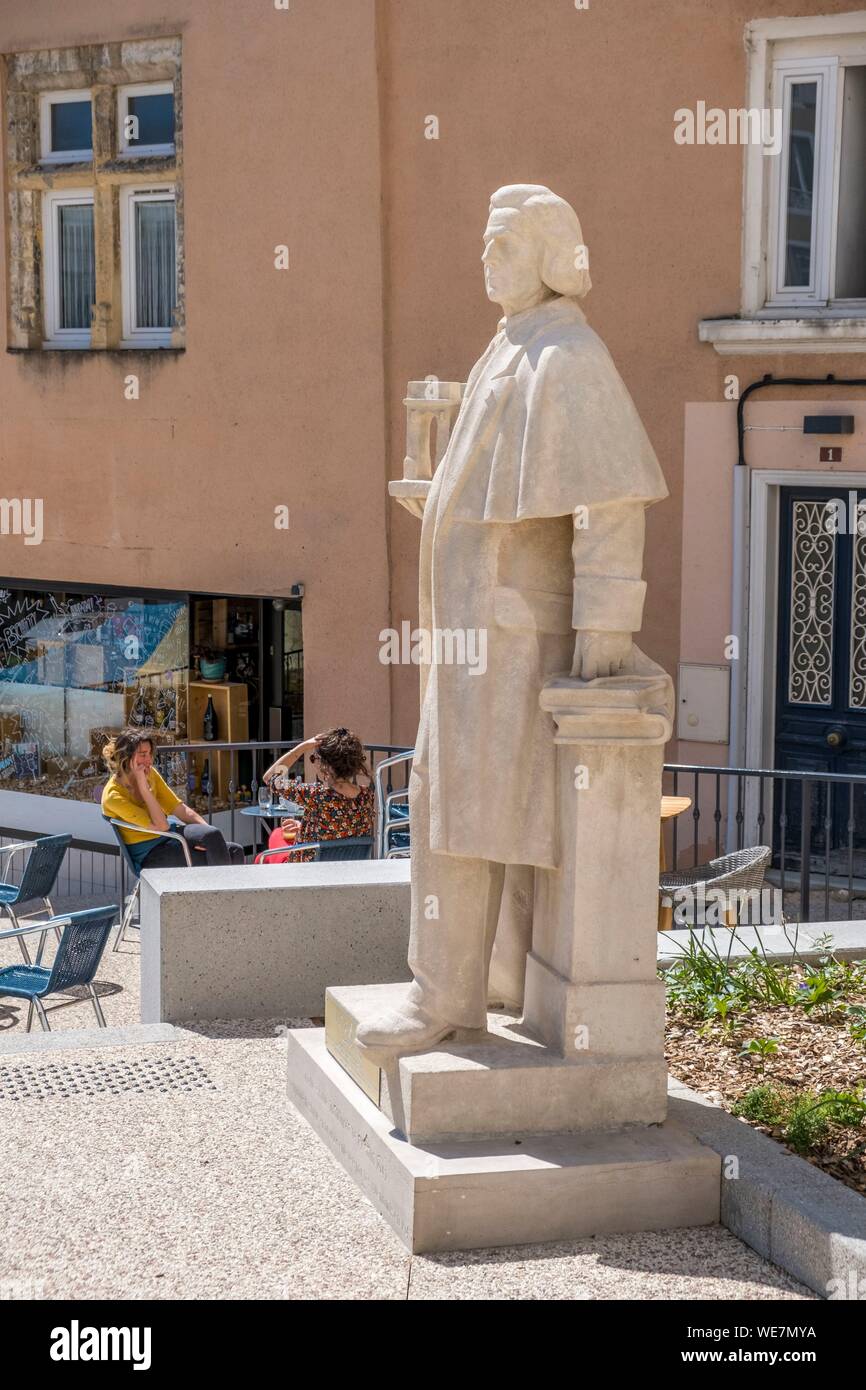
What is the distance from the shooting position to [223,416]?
13367mm

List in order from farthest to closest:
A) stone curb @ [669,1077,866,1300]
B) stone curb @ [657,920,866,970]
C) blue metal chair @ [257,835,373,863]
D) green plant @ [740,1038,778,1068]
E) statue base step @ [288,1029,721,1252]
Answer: blue metal chair @ [257,835,373,863] < stone curb @ [657,920,866,970] < green plant @ [740,1038,778,1068] < statue base step @ [288,1029,721,1252] < stone curb @ [669,1077,866,1300]

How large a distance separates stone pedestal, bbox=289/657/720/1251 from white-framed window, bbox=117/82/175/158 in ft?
32.7

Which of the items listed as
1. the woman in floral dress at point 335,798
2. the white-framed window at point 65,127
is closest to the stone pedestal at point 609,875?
the woman in floral dress at point 335,798

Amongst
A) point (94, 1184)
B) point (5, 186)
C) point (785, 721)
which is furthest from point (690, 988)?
point (5, 186)

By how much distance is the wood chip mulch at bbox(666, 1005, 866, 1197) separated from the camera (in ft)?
18.4

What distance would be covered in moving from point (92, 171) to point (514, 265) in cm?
969

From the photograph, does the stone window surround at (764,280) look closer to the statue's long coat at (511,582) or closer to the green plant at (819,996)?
the green plant at (819,996)

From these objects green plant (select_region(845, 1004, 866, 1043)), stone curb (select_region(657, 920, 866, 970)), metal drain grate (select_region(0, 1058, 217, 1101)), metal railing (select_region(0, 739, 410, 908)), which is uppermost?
stone curb (select_region(657, 920, 866, 970))

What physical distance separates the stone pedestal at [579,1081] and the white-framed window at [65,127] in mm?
10635

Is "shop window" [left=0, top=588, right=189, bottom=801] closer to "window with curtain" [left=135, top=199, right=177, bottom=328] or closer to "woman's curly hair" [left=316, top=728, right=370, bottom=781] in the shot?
"window with curtain" [left=135, top=199, right=177, bottom=328]

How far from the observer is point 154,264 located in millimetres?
14039

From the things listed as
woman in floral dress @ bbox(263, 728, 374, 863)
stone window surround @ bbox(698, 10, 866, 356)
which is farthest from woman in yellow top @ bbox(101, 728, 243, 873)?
stone window surround @ bbox(698, 10, 866, 356)

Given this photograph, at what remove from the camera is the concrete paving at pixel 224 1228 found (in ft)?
15.0

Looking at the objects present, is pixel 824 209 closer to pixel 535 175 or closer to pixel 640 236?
pixel 640 236
